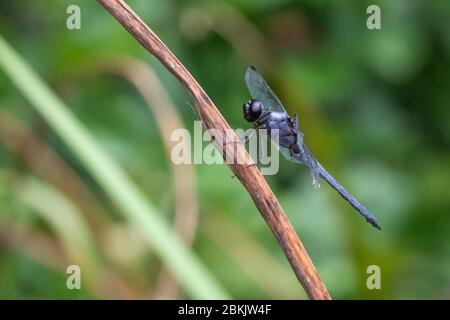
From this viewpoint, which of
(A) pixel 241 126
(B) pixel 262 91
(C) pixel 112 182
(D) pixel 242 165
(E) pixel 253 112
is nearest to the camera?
(D) pixel 242 165

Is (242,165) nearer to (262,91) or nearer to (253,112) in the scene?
(253,112)

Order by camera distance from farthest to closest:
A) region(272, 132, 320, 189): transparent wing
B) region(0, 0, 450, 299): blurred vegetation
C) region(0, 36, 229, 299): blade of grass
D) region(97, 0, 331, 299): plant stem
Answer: region(0, 0, 450, 299): blurred vegetation
region(0, 36, 229, 299): blade of grass
region(272, 132, 320, 189): transparent wing
region(97, 0, 331, 299): plant stem

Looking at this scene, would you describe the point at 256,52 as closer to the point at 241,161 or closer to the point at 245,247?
the point at 245,247

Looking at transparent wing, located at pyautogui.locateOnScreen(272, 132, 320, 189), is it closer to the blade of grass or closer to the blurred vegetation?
the blade of grass

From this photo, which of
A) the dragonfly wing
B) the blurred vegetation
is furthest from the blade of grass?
the blurred vegetation

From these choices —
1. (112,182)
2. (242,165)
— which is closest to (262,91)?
(112,182)

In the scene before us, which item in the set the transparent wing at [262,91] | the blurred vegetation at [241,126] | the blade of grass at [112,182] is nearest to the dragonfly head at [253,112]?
the transparent wing at [262,91]

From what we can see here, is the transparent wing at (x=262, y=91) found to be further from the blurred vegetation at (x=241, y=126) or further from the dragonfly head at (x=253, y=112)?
the blurred vegetation at (x=241, y=126)
